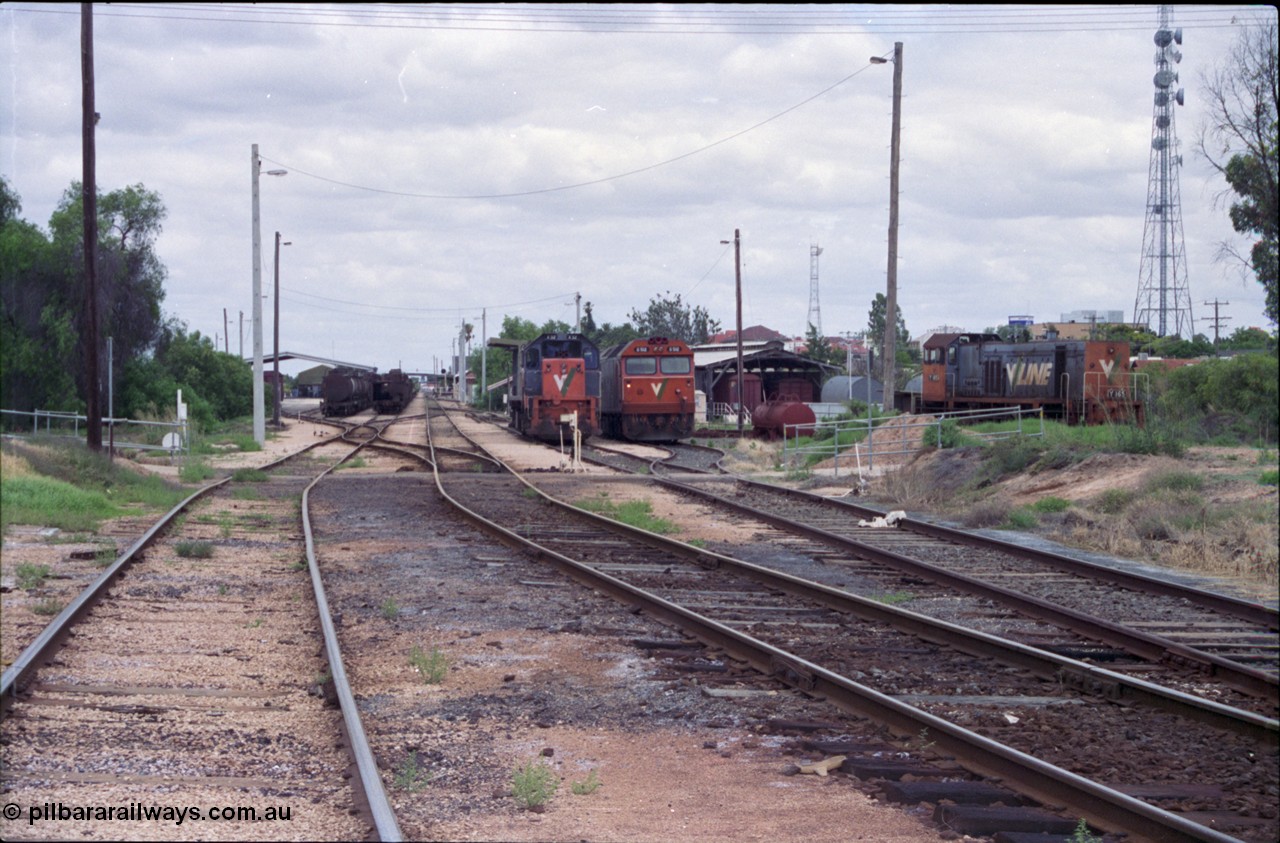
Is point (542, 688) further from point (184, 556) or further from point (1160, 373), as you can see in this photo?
point (1160, 373)

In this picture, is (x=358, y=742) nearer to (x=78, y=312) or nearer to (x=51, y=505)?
(x=51, y=505)

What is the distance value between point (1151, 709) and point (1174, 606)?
409cm

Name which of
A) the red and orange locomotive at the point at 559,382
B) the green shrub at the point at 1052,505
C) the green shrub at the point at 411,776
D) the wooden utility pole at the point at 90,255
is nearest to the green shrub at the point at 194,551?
the green shrub at the point at 411,776

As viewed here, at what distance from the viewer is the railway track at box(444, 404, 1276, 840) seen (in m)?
5.78

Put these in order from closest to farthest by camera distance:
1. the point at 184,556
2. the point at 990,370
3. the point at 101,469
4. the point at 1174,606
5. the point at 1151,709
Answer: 1. the point at 1151,709
2. the point at 1174,606
3. the point at 184,556
4. the point at 101,469
5. the point at 990,370

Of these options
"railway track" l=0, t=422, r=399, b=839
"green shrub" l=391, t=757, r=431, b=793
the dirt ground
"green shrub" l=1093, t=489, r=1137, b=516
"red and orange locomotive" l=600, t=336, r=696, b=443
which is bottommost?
the dirt ground

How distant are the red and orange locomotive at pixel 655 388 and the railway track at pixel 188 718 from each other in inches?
1111

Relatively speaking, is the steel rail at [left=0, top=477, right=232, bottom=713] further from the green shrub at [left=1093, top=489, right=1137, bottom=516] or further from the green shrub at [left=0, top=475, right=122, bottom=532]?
the green shrub at [left=1093, top=489, right=1137, bottom=516]

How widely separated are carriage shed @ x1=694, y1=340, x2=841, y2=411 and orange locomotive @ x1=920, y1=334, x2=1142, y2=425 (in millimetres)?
15381

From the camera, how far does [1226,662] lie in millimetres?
8320

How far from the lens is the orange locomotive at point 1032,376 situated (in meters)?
32.6

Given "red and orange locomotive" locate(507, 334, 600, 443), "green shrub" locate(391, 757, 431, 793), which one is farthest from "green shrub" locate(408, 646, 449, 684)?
"red and orange locomotive" locate(507, 334, 600, 443)

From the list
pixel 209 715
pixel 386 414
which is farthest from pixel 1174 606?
pixel 386 414

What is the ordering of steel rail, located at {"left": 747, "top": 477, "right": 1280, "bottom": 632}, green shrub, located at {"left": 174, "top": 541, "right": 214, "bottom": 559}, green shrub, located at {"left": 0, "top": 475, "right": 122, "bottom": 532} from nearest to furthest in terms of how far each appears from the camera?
steel rail, located at {"left": 747, "top": 477, "right": 1280, "bottom": 632} → green shrub, located at {"left": 174, "top": 541, "right": 214, "bottom": 559} → green shrub, located at {"left": 0, "top": 475, "right": 122, "bottom": 532}
